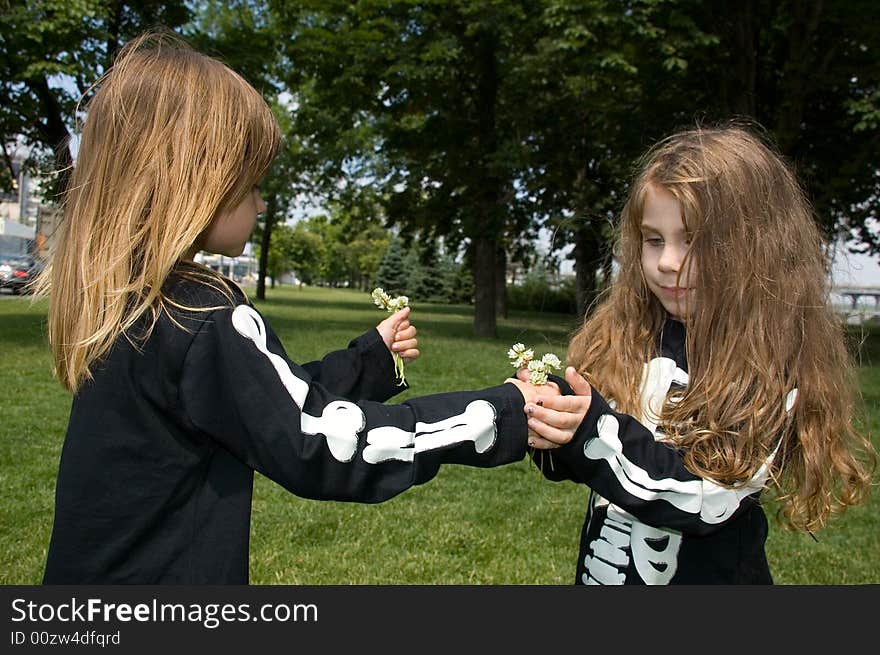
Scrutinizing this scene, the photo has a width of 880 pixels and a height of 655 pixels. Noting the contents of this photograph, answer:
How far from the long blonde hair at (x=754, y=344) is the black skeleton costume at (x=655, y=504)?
0.05 meters

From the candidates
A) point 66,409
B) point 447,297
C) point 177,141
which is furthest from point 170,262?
point 447,297

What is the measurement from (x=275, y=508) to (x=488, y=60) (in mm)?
17640

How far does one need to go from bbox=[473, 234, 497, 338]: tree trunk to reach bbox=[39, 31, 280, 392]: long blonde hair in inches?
776

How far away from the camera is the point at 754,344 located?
5.85 feet

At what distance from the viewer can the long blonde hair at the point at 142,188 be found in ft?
4.84

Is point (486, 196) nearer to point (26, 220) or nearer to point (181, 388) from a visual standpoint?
point (181, 388)

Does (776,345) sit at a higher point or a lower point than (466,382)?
higher

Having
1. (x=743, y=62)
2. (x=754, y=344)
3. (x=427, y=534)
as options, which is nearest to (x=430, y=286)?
(x=743, y=62)

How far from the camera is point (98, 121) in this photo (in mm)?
1581

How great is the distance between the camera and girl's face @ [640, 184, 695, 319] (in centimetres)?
185

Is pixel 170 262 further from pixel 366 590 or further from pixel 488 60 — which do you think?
pixel 488 60

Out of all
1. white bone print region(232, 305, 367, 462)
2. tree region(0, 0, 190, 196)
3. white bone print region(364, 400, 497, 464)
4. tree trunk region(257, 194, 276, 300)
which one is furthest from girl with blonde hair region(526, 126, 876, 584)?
tree trunk region(257, 194, 276, 300)

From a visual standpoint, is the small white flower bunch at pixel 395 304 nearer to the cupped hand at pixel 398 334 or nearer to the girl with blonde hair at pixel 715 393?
the cupped hand at pixel 398 334

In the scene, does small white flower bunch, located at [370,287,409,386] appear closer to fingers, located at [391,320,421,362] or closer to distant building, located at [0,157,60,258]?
fingers, located at [391,320,421,362]
